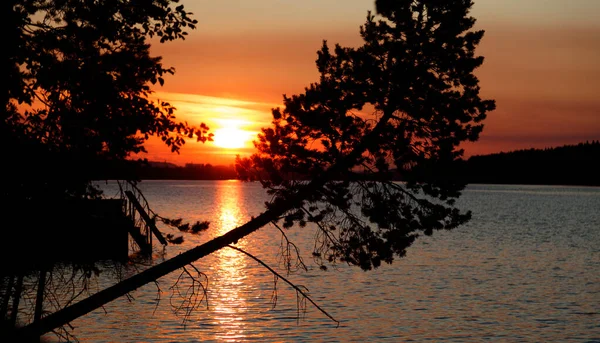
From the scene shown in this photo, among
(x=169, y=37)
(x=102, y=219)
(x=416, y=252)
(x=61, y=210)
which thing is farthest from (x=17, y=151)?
(x=416, y=252)

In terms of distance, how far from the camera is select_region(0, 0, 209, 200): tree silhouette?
1270 centimetres

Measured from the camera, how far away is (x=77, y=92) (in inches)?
516

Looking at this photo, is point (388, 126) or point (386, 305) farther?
point (386, 305)

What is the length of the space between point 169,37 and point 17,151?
10.8 ft

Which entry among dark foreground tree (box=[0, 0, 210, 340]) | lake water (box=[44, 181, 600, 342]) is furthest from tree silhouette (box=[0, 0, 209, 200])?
lake water (box=[44, 181, 600, 342])

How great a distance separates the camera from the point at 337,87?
1602 centimetres

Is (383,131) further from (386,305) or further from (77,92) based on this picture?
(386,305)

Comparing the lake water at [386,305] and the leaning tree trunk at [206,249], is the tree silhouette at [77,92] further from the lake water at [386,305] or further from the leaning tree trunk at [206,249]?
the lake water at [386,305]

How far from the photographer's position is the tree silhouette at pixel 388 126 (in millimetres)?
15492

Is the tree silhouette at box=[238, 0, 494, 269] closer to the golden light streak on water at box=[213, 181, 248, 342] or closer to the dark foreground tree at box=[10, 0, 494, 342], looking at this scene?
the dark foreground tree at box=[10, 0, 494, 342]

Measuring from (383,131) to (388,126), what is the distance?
162mm

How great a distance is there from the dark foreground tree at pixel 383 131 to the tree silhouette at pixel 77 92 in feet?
9.58

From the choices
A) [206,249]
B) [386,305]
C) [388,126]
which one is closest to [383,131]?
[388,126]

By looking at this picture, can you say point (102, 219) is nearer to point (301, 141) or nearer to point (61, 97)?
point (61, 97)
